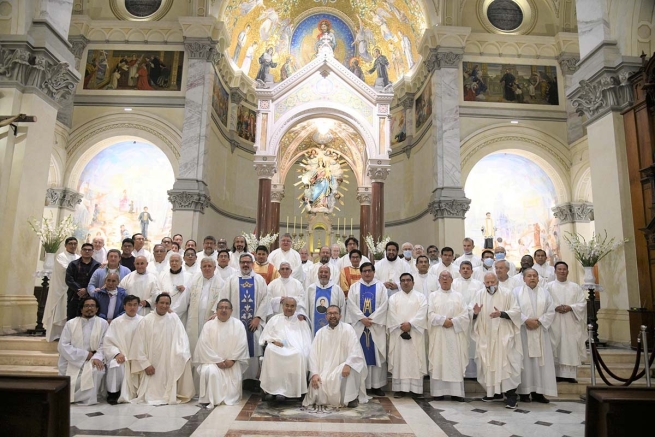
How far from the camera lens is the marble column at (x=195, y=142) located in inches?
530

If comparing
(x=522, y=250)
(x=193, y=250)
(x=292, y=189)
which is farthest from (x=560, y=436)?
(x=292, y=189)

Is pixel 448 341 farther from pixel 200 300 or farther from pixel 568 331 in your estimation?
pixel 200 300

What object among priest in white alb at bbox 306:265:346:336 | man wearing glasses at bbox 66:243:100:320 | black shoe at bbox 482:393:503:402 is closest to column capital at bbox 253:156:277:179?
man wearing glasses at bbox 66:243:100:320

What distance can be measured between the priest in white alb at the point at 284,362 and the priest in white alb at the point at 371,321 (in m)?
0.82

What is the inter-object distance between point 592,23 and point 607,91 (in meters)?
1.55

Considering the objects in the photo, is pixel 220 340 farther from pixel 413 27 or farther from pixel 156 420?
pixel 413 27

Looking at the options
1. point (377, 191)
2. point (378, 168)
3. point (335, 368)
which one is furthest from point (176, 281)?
point (378, 168)

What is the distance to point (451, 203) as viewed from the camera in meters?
14.0

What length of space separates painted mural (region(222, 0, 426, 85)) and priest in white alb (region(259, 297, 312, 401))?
12.2 metres

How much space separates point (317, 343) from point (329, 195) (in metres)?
9.96

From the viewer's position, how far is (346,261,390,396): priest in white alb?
640 cm

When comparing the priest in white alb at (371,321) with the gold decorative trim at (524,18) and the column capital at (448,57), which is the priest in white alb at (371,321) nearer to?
the column capital at (448,57)

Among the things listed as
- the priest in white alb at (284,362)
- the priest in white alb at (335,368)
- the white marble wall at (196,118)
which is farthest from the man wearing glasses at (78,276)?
the white marble wall at (196,118)

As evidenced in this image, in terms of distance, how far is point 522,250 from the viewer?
15266 mm
